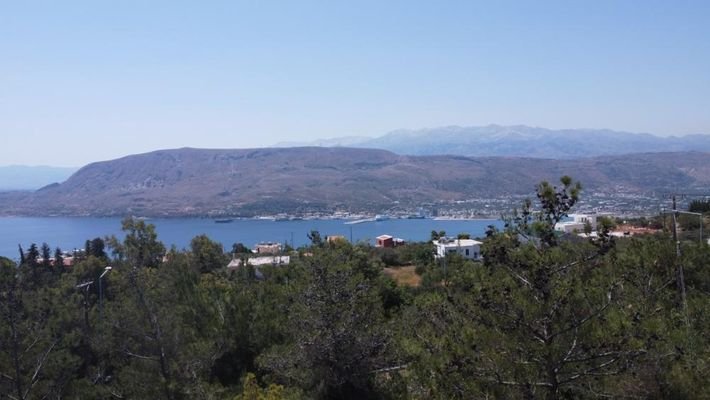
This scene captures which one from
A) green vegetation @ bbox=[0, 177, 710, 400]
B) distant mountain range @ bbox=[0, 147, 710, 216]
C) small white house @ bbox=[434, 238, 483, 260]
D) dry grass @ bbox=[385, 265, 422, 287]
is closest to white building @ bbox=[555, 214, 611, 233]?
green vegetation @ bbox=[0, 177, 710, 400]

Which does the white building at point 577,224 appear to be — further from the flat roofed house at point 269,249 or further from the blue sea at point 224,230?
the blue sea at point 224,230

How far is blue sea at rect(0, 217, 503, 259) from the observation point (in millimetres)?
57812

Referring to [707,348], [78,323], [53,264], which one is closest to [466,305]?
[707,348]

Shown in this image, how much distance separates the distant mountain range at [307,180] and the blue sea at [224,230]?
32.7ft

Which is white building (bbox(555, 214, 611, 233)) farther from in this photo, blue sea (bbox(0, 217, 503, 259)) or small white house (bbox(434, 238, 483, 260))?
blue sea (bbox(0, 217, 503, 259))

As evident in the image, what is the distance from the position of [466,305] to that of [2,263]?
574 centimetres

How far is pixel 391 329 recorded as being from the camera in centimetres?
715

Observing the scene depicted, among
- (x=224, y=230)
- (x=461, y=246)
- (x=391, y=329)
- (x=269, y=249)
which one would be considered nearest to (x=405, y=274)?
(x=461, y=246)

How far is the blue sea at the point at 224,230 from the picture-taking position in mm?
57812

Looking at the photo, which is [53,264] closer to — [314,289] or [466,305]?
[314,289]

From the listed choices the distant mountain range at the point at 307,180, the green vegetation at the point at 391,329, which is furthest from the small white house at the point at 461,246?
the distant mountain range at the point at 307,180

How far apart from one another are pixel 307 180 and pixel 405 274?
95.8 metres

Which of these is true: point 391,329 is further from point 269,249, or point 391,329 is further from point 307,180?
point 307,180

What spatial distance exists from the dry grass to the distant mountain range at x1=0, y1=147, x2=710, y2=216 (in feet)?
214
